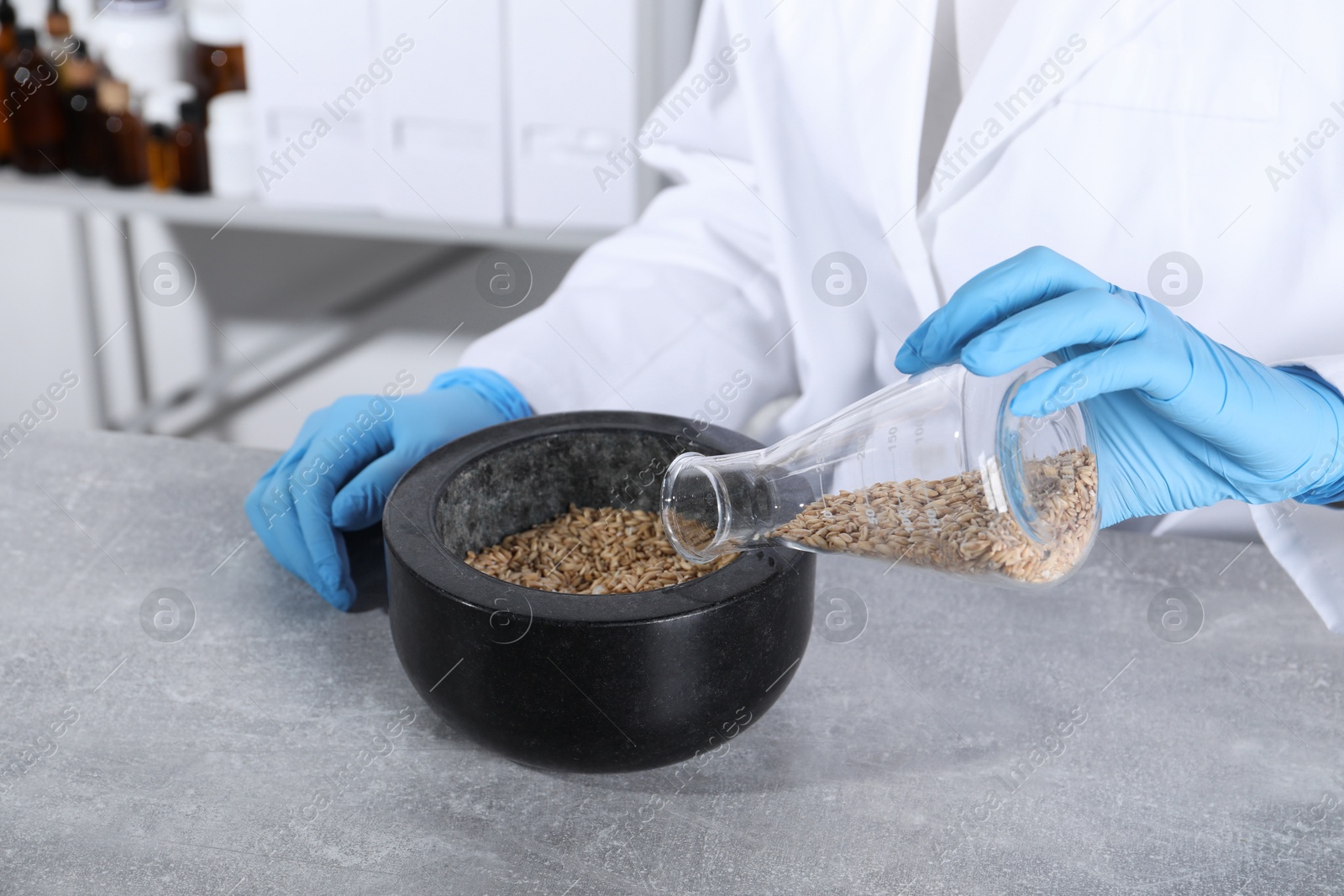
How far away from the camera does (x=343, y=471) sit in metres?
0.89

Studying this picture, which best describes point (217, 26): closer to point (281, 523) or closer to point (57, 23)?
point (57, 23)

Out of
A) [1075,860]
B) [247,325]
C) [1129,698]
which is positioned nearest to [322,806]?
[1075,860]

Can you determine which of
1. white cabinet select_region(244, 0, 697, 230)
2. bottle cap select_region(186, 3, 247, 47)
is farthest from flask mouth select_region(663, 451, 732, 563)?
bottle cap select_region(186, 3, 247, 47)

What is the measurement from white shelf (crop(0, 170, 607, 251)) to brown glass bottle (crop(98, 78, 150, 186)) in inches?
1.0

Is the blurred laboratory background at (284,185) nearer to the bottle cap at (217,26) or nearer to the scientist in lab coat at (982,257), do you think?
the bottle cap at (217,26)

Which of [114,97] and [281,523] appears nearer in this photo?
[281,523]

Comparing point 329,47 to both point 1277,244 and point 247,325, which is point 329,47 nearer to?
point 247,325

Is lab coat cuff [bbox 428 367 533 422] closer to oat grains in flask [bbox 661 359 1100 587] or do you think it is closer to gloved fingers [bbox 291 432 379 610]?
gloved fingers [bbox 291 432 379 610]

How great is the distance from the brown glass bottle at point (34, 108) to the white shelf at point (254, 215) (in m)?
0.03

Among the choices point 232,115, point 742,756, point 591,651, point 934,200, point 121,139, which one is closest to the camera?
point 591,651

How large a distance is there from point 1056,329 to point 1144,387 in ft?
0.28

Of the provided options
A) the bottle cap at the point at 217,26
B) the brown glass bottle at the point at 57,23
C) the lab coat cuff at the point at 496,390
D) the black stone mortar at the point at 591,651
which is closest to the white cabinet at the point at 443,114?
the bottle cap at the point at 217,26

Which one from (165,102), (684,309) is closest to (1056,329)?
(684,309)

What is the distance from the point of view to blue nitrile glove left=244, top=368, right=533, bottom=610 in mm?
823
